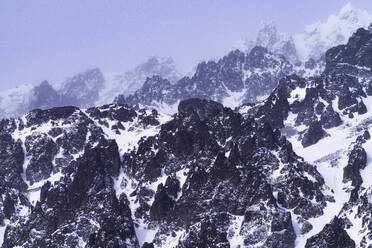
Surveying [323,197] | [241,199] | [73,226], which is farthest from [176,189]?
[323,197]

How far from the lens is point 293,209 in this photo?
614ft

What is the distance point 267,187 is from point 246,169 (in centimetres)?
1304

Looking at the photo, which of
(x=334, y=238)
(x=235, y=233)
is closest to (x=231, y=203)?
(x=235, y=233)

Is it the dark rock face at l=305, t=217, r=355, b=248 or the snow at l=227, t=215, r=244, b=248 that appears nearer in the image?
the dark rock face at l=305, t=217, r=355, b=248

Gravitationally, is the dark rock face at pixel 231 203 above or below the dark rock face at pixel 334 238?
above

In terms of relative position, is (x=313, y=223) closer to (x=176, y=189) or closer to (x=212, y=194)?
(x=212, y=194)

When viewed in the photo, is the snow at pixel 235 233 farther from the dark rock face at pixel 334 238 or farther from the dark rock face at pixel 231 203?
the dark rock face at pixel 334 238

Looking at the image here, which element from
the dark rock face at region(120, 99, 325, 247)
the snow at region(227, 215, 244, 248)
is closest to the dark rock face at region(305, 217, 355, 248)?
the dark rock face at region(120, 99, 325, 247)

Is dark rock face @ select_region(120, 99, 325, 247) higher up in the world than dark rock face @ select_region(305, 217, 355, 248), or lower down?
higher up

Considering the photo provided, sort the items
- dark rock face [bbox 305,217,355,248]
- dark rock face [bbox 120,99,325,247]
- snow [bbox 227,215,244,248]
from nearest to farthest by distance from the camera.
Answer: dark rock face [bbox 305,217,355,248] → dark rock face [bbox 120,99,325,247] → snow [bbox 227,215,244,248]

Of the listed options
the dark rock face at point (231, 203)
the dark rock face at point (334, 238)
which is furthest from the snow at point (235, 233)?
the dark rock face at point (334, 238)

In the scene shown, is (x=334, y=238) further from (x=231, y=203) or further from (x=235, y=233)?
(x=231, y=203)

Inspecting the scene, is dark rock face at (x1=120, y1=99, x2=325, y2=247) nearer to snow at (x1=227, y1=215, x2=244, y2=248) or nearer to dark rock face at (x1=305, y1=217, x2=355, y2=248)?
snow at (x1=227, y1=215, x2=244, y2=248)

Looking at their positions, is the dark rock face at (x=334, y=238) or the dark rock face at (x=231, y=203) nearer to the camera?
the dark rock face at (x=334, y=238)
